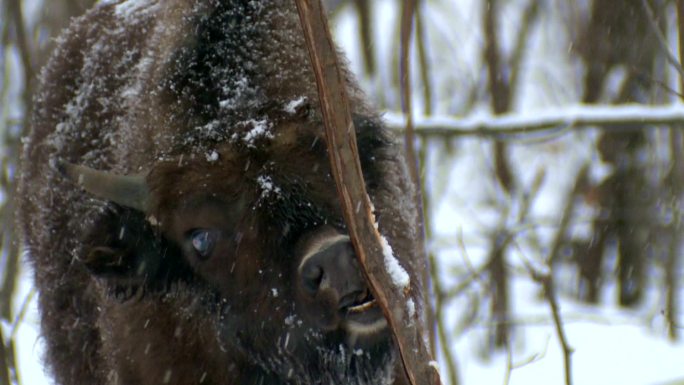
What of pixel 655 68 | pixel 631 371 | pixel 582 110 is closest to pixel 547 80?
pixel 655 68

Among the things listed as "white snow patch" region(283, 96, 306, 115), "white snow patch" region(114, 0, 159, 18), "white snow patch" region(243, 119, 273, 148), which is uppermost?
"white snow patch" region(114, 0, 159, 18)

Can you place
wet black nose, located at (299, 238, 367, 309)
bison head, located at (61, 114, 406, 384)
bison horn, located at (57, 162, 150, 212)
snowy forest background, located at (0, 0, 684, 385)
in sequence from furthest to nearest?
snowy forest background, located at (0, 0, 684, 385), bison horn, located at (57, 162, 150, 212), bison head, located at (61, 114, 406, 384), wet black nose, located at (299, 238, 367, 309)

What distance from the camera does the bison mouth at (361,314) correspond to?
2.67m

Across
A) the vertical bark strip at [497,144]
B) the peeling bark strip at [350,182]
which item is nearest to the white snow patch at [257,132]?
the peeling bark strip at [350,182]

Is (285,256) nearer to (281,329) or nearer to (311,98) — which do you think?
(281,329)

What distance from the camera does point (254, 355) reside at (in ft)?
10.6

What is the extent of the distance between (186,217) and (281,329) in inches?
20.1

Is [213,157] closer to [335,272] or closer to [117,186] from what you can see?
[117,186]

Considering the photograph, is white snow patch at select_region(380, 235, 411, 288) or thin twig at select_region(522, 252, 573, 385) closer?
white snow patch at select_region(380, 235, 411, 288)

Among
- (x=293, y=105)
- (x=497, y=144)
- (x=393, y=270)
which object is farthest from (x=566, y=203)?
(x=393, y=270)

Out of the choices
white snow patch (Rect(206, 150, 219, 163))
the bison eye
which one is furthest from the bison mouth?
white snow patch (Rect(206, 150, 219, 163))

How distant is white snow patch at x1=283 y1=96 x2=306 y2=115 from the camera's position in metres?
3.06

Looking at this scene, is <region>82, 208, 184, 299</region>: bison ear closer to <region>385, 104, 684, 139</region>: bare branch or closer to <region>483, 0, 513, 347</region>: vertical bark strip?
<region>385, 104, 684, 139</region>: bare branch

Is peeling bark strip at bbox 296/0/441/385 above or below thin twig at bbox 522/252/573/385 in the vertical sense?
above
